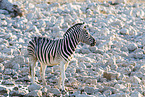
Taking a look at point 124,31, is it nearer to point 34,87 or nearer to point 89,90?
point 89,90

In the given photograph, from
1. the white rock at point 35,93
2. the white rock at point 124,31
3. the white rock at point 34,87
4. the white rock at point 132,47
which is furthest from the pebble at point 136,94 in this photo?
the white rock at point 124,31

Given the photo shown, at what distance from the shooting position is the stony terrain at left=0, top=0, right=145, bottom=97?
26.9 ft

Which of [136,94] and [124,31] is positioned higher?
[124,31]

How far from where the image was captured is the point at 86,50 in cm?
1170

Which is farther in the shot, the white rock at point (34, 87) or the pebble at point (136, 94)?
the white rock at point (34, 87)

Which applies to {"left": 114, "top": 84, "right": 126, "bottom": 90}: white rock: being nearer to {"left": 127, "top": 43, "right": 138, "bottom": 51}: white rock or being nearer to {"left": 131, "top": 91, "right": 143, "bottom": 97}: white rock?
{"left": 131, "top": 91, "right": 143, "bottom": 97}: white rock

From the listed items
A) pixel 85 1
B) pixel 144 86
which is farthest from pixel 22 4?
pixel 144 86

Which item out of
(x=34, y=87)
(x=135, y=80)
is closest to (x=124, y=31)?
(x=135, y=80)

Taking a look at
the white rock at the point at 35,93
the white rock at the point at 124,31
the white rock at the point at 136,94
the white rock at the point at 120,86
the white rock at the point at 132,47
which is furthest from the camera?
the white rock at the point at 124,31

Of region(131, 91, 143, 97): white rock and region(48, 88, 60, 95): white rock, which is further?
region(48, 88, 60, 95): white rock

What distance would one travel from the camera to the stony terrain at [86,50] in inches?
323

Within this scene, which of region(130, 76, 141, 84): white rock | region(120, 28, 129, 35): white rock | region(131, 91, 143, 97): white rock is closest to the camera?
region(131, 91, 143, 97): white rock

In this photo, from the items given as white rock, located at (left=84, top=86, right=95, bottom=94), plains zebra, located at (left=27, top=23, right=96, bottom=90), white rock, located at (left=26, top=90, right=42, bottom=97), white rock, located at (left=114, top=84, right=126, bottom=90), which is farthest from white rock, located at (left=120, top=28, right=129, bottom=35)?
white rock, located at (left=26, top=90, right=42, bottom=97)

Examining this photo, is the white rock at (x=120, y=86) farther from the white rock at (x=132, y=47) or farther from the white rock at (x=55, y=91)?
→ the white rock at (x=132, y=47)
